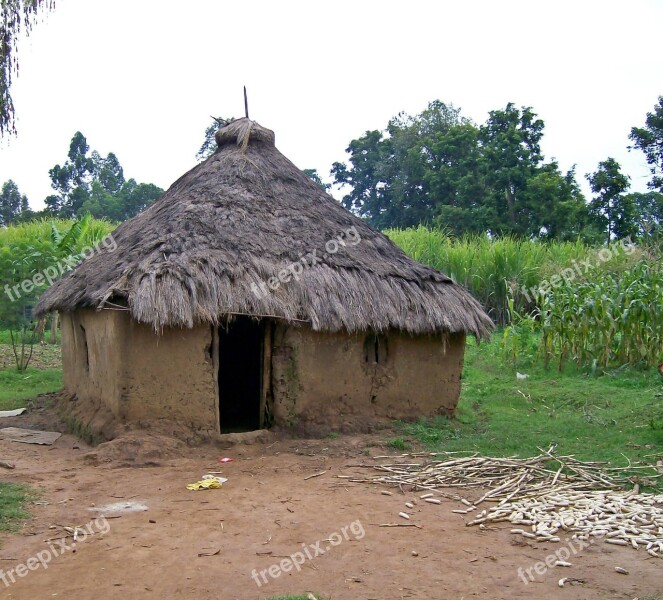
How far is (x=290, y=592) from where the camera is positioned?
4348 mm

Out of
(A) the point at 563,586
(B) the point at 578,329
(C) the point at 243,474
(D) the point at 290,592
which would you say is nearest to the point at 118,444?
(C) the point at 243,474

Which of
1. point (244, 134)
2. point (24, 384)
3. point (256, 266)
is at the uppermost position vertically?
point (244, 134)

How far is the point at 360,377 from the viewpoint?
9.12m

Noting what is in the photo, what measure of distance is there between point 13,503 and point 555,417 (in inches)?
279

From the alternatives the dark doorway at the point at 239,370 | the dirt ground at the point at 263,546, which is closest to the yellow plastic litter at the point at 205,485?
the dirt ground at the point at 263,546

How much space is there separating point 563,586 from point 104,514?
11.6 feet

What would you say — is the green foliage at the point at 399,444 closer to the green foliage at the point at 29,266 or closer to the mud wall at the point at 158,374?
the mud wall at the point at 158,374

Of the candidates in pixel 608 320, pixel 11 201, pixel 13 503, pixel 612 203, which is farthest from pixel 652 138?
pixel 11 201

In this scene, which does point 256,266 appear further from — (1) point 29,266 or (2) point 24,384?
(1) point 29,266

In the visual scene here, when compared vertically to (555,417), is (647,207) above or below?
above

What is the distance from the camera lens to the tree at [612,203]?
71.4 feet

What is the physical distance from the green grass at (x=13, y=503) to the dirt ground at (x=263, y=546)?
13 cm

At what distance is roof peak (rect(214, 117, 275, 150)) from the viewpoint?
11.1 metres

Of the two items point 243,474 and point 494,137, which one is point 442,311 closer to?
point 243,474
